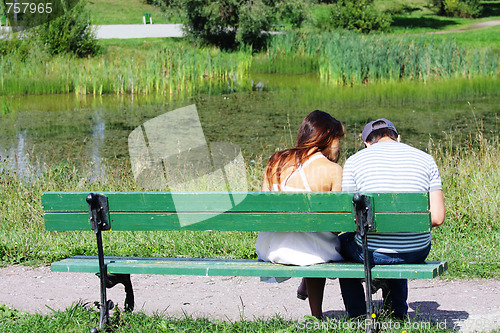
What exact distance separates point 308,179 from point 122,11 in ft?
115

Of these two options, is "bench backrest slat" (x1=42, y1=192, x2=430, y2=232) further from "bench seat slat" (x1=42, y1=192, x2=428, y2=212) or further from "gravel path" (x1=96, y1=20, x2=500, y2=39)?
"gravel path" (x1=96, y1=20, x2=500, y2=39)

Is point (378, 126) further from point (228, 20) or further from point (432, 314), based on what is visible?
point (228, 20)

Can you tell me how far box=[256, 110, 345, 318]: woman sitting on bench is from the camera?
3.22 metres

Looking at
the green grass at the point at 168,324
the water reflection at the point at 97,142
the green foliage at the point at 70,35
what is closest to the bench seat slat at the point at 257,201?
the green grass at the point at 168,324

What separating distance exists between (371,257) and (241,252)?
72.5 inches

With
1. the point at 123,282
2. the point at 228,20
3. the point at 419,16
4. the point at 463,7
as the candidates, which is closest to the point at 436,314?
the point at 123,282

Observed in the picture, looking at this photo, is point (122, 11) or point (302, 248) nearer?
point (302, 248)

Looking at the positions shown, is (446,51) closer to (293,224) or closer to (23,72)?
(23,72)

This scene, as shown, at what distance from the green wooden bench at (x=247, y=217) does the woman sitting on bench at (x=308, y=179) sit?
8 centimetres

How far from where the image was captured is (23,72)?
1720 cm

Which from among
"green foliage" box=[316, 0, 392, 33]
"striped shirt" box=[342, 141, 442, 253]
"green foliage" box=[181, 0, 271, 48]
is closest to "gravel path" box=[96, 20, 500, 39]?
"green foliage" box=[181, 0, 271, 48]

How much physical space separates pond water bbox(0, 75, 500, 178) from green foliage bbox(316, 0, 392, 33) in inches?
402

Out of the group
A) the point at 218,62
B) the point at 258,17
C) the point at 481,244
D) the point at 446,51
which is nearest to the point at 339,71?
the point at 446,51

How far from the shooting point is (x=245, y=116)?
534 inches
